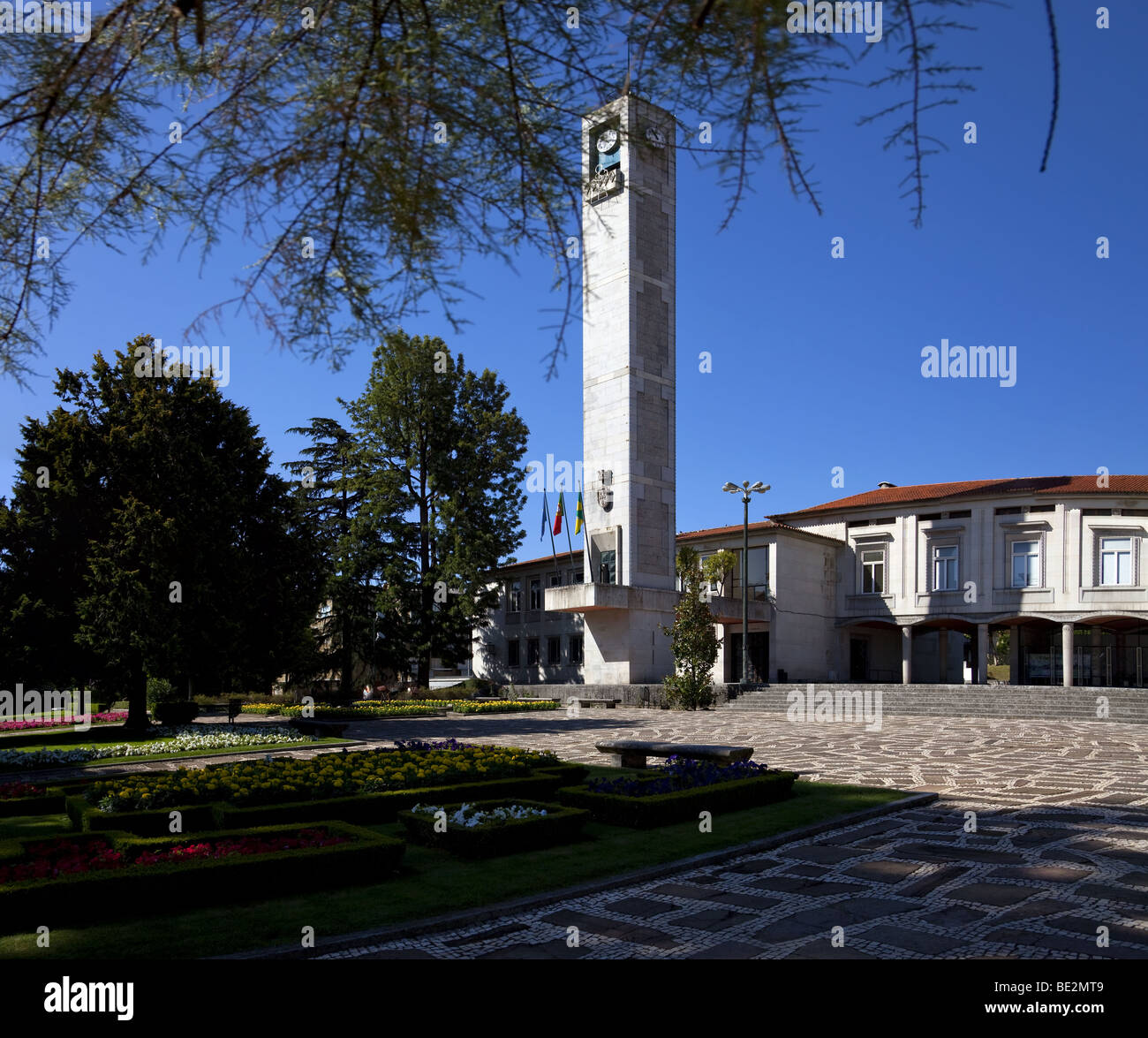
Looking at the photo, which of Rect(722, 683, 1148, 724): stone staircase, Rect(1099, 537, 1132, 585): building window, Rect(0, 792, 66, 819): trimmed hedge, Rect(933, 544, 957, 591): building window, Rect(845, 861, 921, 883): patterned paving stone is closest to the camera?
Rect(845, 861, 921, 883): patterned paving stone

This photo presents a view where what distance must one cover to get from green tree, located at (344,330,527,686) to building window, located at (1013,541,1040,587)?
23.0 m

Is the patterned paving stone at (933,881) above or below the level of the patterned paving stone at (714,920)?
below

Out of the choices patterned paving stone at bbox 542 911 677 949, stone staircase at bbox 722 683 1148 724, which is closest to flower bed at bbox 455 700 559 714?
stone staircase at bbox 722 683 1148 724

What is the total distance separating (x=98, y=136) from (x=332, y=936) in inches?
205

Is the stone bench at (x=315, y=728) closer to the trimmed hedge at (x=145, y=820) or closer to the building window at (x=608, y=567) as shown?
the trimmed hedge at (x=145, y=820)

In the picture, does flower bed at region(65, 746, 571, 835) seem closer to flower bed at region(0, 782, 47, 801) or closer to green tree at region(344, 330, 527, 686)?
flower bed at region(0, 782, 47, 801)

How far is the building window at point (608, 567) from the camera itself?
38500mm

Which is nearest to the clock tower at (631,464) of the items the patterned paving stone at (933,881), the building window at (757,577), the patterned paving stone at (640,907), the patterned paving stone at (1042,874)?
the building window at (757,577)

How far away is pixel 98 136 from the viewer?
3.98 m

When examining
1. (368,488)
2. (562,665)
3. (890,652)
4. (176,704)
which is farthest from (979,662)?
(176,704)

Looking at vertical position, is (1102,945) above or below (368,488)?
below

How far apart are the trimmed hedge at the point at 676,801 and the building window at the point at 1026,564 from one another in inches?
1292

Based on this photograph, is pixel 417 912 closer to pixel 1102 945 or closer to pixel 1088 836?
pixel 1102 945

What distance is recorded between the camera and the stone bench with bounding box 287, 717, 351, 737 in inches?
894
